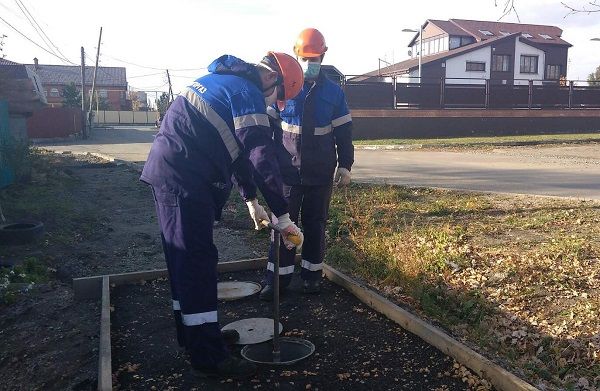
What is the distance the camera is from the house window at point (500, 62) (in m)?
49.3

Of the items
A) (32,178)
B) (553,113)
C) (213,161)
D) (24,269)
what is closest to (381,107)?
(553,113)

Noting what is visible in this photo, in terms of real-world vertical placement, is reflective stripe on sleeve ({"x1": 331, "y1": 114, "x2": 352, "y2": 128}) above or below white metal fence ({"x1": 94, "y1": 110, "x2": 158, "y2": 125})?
below

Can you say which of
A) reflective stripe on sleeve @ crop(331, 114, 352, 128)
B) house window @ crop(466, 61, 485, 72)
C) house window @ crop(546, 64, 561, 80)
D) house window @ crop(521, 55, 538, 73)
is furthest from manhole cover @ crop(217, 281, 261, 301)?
house window @ crop(546, 64, 561, 80)

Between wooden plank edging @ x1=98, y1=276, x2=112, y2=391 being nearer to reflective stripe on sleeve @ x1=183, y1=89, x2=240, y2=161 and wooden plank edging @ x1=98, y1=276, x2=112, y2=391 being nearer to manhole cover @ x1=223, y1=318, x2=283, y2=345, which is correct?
manhole cover @ x1=223, y1=318, x2=283, y2=345

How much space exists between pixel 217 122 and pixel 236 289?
2130 mm

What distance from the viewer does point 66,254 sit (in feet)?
21.6

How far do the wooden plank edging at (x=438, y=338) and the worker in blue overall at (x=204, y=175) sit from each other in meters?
1.19

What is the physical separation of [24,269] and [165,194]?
11.4ft

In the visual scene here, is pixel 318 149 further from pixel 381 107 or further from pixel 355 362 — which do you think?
pixel 381 107

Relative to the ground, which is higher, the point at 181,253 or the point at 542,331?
the point at 181,253

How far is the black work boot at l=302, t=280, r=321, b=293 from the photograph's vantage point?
466 cm

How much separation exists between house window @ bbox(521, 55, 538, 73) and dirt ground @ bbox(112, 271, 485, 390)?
5210cm

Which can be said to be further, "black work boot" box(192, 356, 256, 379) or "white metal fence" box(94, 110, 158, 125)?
"white metal fence" box(94, 110, 158, 125)

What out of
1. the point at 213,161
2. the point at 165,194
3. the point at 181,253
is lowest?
the point at 181,253
